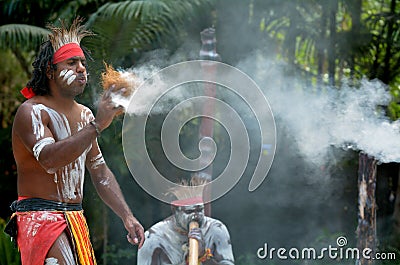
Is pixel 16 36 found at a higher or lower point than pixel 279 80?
higher

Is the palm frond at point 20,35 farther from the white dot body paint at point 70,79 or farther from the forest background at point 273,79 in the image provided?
the white dot body paint at point 70,79

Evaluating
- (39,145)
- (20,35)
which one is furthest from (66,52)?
(20,35)

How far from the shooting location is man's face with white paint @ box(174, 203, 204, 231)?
4.57 m

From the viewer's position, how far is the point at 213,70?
4.95 metres

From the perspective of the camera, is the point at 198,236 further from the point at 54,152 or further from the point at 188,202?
the point at 54,152

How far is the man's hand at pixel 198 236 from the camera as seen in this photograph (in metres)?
4.46

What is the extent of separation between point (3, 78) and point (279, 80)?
3337 millimetres

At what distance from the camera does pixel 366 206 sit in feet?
14.6

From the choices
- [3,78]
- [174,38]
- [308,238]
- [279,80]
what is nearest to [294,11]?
[279,80]

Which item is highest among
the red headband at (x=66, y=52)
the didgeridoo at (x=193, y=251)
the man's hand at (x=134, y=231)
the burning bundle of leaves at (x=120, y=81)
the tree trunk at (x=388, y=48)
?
the tree trunk at (x=388, y=48)

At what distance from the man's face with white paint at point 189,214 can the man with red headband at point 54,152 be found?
1724 millimetres

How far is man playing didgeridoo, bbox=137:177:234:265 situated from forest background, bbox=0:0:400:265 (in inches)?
45.1

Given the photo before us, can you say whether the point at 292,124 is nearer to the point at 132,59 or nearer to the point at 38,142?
the point at 132,59

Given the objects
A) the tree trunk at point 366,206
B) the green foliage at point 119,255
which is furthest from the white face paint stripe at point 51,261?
the green foliage at point 119,255
